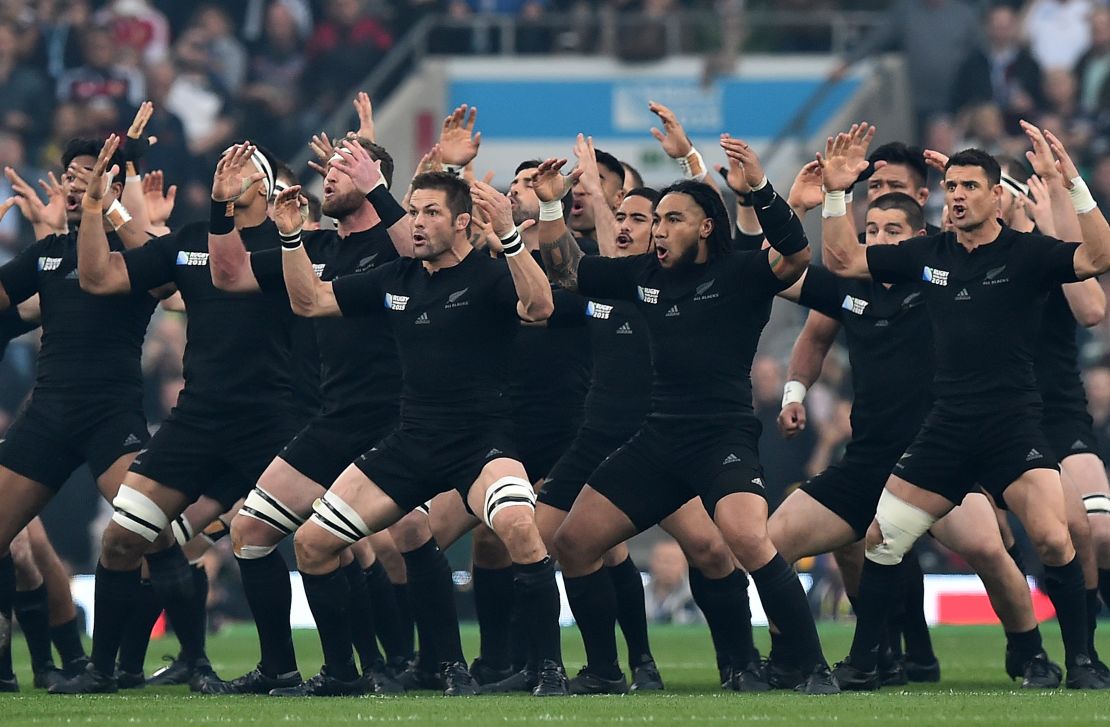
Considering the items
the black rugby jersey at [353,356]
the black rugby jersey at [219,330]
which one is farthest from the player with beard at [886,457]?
the black rugby jersey at [219,330]

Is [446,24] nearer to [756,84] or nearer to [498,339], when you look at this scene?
[756,84]

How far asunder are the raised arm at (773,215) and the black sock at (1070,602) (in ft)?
6.81

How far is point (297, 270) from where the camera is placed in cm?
1123

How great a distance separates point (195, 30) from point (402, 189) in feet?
10.8

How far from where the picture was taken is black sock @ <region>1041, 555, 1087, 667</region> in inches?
441

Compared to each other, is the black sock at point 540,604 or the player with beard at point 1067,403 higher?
the player with beard at point 1067,403

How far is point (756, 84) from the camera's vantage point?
22391 mm

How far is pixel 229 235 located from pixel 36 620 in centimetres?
284

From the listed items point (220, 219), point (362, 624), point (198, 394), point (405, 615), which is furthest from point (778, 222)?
point (405, 615)

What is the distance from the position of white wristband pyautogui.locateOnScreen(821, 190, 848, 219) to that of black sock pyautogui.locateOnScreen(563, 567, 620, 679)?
2.20m

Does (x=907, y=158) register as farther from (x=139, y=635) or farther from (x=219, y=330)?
(x=139, y=635)

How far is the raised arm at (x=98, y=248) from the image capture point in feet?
38.2

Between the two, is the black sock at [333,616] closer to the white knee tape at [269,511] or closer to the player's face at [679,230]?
the white knee tape at [269,511]

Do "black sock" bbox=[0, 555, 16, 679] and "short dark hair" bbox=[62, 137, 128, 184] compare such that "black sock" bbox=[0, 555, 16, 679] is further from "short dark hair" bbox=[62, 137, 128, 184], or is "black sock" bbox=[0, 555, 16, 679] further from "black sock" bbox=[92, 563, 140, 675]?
"short dark hair" bbox=[62, 137, 128, 184]
